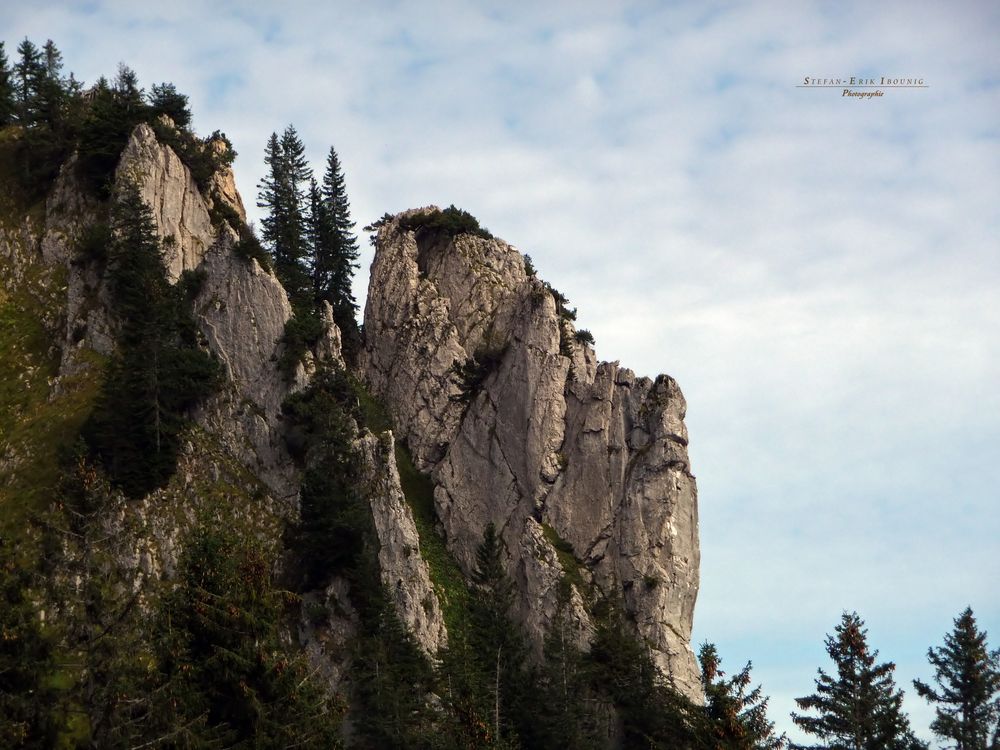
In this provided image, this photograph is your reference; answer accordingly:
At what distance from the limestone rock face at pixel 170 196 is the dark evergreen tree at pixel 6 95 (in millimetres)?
23100

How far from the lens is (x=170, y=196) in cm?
8825

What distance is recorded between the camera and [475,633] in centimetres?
6788

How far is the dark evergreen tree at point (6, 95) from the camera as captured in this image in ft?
344

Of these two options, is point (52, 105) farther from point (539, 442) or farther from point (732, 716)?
point (732, 716)

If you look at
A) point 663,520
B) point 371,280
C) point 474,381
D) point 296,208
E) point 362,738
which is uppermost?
point 296,208

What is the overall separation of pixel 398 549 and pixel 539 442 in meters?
13.2

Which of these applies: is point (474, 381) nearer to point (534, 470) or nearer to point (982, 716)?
point (534, 470)

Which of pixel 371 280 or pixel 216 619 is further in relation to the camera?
pixel 371 280

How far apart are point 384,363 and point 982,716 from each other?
47724 millimetres

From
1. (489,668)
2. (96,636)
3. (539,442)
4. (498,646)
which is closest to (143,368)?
(539,442)

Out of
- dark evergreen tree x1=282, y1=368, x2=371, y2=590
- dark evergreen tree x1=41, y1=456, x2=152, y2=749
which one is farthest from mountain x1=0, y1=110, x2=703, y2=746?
dark evergreen tree x1=41, y1=456, x2=152, y2=749

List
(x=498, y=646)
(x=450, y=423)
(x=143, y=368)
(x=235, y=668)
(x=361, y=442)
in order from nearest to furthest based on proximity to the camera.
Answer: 1. (x=235, y=668)
2. (x=498, y=646)
3. (x=143, y=368)
4. (x=361, y=442)
5. (x=450, y=423)

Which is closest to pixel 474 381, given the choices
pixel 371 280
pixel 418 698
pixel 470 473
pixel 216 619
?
pixel 470 473

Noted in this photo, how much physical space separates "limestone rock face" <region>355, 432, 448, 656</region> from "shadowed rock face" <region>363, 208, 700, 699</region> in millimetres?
5855
